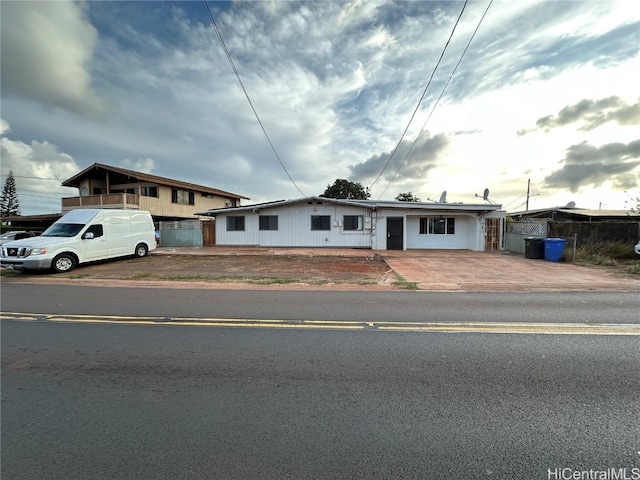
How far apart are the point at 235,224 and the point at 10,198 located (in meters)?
68.2

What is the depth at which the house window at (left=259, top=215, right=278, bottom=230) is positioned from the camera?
73.0 feet

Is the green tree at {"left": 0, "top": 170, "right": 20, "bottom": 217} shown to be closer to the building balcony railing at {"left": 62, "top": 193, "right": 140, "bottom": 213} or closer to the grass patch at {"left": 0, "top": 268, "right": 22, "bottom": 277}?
the building balcony railing at {"left": 62, "top": 193, "right": 140, "bottom": 213}

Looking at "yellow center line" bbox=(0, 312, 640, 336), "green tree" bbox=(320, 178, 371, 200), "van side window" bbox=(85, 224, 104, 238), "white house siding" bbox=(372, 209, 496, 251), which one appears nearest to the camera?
Result: "yellow center line" bbox=(0, 312, 640, 336)

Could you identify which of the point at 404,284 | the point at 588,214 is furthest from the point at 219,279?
the point at 588,214

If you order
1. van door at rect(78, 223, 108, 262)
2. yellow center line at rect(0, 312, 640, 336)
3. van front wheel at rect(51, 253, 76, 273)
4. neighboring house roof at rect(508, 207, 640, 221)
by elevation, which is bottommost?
yellow center line at rect(0, 312, 640, 336)

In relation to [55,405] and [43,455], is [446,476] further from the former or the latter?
[55,405]

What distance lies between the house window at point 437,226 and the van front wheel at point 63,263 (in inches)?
749

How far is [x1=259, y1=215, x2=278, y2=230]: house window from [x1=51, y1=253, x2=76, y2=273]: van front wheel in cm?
1184

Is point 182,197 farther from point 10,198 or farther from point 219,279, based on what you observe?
point 10,198

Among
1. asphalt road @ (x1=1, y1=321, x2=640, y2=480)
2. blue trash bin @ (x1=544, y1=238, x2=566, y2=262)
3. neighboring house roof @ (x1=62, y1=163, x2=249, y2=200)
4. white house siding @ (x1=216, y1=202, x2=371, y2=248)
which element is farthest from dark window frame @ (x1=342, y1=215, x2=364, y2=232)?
neighboring house roof @ (x1=62, y1=163, x2=249, y2=200)

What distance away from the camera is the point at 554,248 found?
560 inches

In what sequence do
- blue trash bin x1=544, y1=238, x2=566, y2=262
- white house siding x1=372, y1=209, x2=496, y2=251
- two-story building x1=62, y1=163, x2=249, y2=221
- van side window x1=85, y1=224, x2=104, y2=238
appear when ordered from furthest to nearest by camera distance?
two-story building x1=62, y1=163, x2=249, y2=221 → white house siding x1=372, y1=209, x2=496, y2=251 → blue trash bin x1=544, y1=238, x2=566, y2=262 → van side window x1=85, y1=224, x2=104, y2=238

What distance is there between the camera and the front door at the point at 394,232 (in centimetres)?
2095

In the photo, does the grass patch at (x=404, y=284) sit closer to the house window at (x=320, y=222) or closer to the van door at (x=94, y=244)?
the van door at (x=94, y=244)
